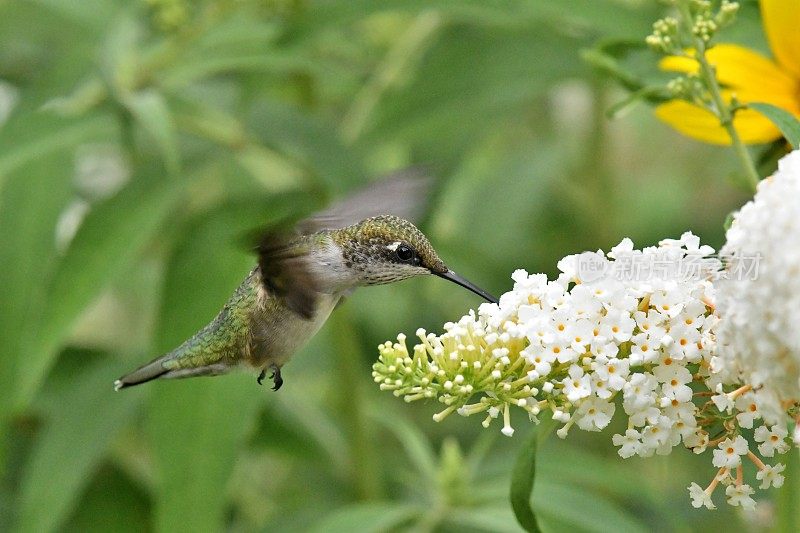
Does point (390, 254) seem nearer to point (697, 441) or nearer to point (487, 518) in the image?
point (697, 441)

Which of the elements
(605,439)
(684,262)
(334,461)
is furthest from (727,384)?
(605,439)

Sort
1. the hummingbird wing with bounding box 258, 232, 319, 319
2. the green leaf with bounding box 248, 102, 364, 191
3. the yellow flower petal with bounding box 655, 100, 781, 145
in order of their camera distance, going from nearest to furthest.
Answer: the hummingbird wing with bounding box 258, 232, 319, 319
the yellow flower petal with bounding box 655, 100, 781, 145
the green leaf with bounding box 248, 102, 364, 191

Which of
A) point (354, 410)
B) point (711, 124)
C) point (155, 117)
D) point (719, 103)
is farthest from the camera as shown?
point (354, 410)

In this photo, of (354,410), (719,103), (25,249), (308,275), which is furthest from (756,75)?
(25,249)

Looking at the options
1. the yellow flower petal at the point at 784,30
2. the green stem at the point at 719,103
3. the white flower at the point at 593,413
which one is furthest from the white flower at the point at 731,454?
the yellow flower petal at the point at 784,30

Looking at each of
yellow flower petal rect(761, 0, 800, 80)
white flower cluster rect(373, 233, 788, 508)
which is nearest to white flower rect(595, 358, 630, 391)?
white flower cluster rect(373, 233, 788, 508)

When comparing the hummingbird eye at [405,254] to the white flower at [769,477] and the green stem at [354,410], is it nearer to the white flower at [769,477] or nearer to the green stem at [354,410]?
the white flower at [769,477]

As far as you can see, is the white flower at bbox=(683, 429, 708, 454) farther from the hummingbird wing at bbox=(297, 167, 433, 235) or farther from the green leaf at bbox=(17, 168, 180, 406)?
the green leaf at bbox=(17, 168, 180, 406)
